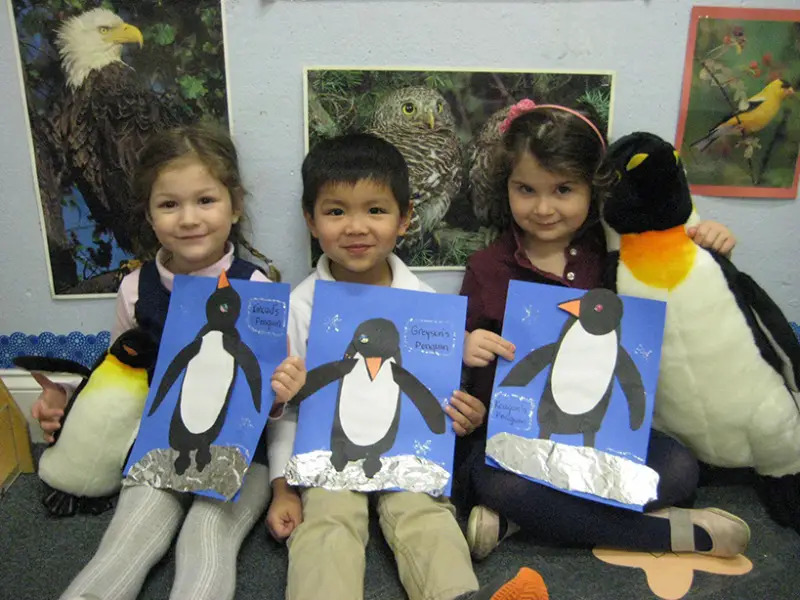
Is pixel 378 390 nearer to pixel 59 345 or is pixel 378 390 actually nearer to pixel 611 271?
pixel 611 271

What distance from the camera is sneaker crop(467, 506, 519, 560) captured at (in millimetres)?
868

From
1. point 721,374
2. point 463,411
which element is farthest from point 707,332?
point 463,411

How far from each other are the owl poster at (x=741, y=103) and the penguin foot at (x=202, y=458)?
959 mm

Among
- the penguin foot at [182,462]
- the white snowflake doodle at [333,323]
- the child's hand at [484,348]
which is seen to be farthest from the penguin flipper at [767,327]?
the penguin foot at [182,462]

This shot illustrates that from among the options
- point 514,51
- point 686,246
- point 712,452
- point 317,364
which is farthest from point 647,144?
point 317,364

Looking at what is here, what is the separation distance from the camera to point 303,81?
3.39ft

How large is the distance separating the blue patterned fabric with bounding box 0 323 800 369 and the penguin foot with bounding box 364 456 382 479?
607 millimetres

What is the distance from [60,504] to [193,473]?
0.94 feet

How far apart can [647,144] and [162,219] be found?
0.76 metres

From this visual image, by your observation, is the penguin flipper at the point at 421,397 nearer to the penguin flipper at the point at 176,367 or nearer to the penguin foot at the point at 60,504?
the penguin flipper at the point at 176,367

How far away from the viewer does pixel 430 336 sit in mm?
933

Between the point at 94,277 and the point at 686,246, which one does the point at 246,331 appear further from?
the point at 686,246

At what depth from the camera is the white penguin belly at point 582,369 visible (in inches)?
35.4

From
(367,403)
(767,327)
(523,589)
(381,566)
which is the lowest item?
(381,566)
